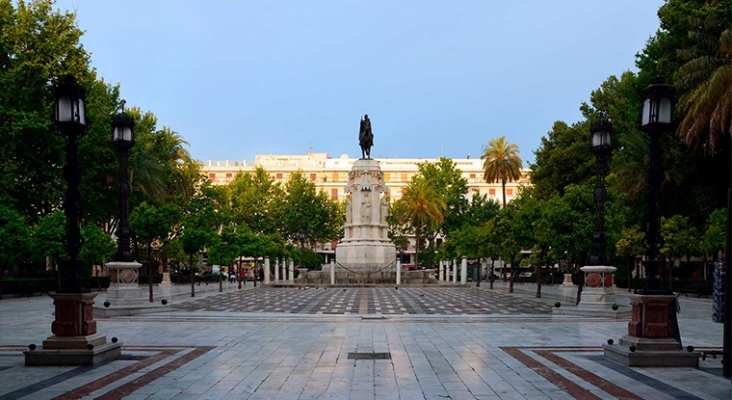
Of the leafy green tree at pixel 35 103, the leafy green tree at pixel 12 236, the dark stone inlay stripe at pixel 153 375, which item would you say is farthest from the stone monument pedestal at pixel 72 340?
the leafy green tree at pixel 35 103

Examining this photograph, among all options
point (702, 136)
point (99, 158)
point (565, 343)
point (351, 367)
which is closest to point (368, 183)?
point (99, 158)

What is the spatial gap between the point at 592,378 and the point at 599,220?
1229 cm

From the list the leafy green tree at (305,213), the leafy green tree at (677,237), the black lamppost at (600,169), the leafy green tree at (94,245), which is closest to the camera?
the black lamppost at (600,169)

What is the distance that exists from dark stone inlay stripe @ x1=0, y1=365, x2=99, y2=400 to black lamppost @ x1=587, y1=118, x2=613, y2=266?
52.4ft

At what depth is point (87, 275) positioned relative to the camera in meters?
42.6

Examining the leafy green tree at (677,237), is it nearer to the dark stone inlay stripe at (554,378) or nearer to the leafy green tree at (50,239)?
the dark stone inlay stripe at (554,378)

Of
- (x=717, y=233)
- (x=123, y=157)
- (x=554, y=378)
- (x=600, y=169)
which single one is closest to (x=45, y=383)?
(x=554, y=378)

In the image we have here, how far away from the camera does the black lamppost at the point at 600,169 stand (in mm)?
19797

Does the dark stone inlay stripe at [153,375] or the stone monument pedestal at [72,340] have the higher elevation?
the stone monument pedestal at [72,340]

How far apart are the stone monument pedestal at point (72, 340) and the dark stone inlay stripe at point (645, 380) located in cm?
852

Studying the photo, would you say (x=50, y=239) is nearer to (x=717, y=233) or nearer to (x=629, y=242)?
(x=629, y=242)

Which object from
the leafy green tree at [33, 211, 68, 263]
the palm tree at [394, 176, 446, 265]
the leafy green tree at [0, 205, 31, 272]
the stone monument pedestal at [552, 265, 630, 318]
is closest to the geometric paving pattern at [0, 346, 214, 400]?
the stone monument pedestal at [552, 265, 630, 318]

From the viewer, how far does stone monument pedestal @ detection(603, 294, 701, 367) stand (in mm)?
10172

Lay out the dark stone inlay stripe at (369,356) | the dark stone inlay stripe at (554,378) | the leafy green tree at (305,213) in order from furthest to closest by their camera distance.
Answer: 1. the leafy green tree at (305,213)
2. the dark stone inlay stripe at (369,356)
3. the dark stone inlay stripe at (554,378)
